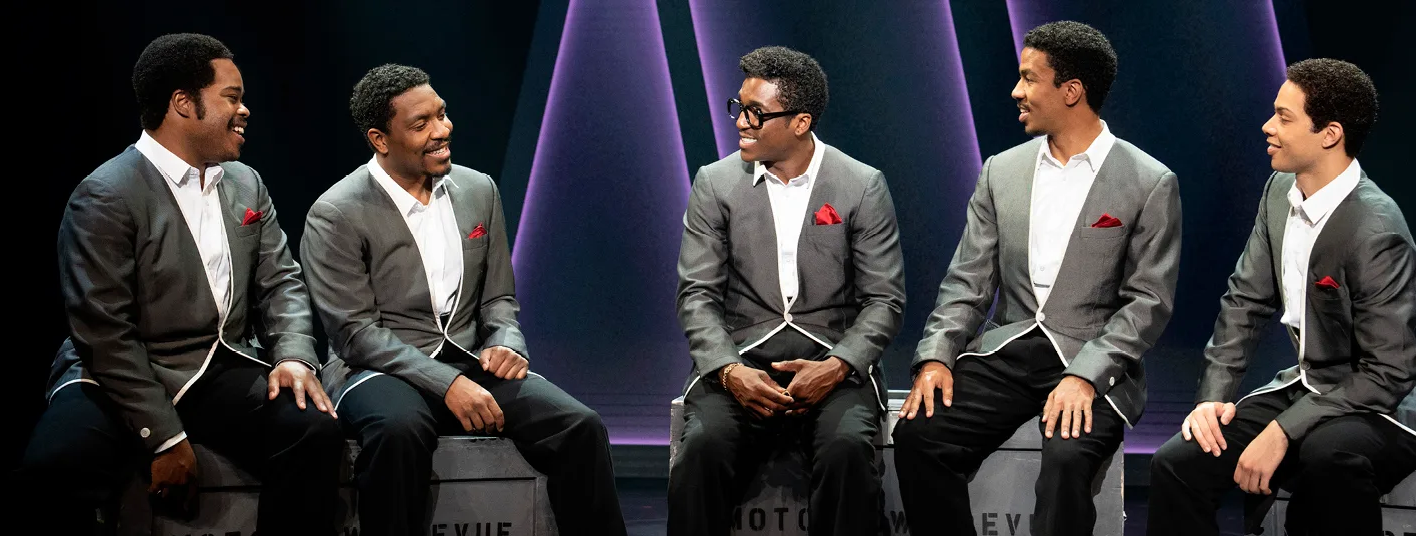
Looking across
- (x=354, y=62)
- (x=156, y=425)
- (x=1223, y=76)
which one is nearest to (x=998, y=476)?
(x=156, y=425)

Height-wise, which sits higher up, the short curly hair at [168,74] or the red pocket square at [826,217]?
the short curly hair at [168,74]

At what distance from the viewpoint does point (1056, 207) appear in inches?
137

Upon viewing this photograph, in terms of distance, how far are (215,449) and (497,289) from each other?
91 centimetres

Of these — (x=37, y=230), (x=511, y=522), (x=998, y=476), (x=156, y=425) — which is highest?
(x=37, y=230)

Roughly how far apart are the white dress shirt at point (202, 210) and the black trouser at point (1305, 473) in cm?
254

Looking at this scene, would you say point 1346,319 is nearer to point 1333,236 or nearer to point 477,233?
point 1333,236

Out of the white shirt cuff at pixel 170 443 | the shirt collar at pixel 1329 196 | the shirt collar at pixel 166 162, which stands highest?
the shirt collar at pixel 166 162

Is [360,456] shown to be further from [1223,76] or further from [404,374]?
[1223,76]

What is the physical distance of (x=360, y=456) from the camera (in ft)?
10.6

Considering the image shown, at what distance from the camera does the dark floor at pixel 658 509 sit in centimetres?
437

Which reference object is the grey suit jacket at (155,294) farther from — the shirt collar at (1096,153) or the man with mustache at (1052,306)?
the shirt collar at (1096,153)

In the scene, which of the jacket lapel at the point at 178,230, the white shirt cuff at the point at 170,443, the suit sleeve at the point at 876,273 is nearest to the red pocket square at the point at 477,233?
the jacket lapel at the point at 178,230

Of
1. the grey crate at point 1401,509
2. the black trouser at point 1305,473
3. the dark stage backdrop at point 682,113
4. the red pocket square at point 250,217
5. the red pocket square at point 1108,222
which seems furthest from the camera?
the dark stage backdrop at point 682,113

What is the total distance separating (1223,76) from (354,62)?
350 centimetres
